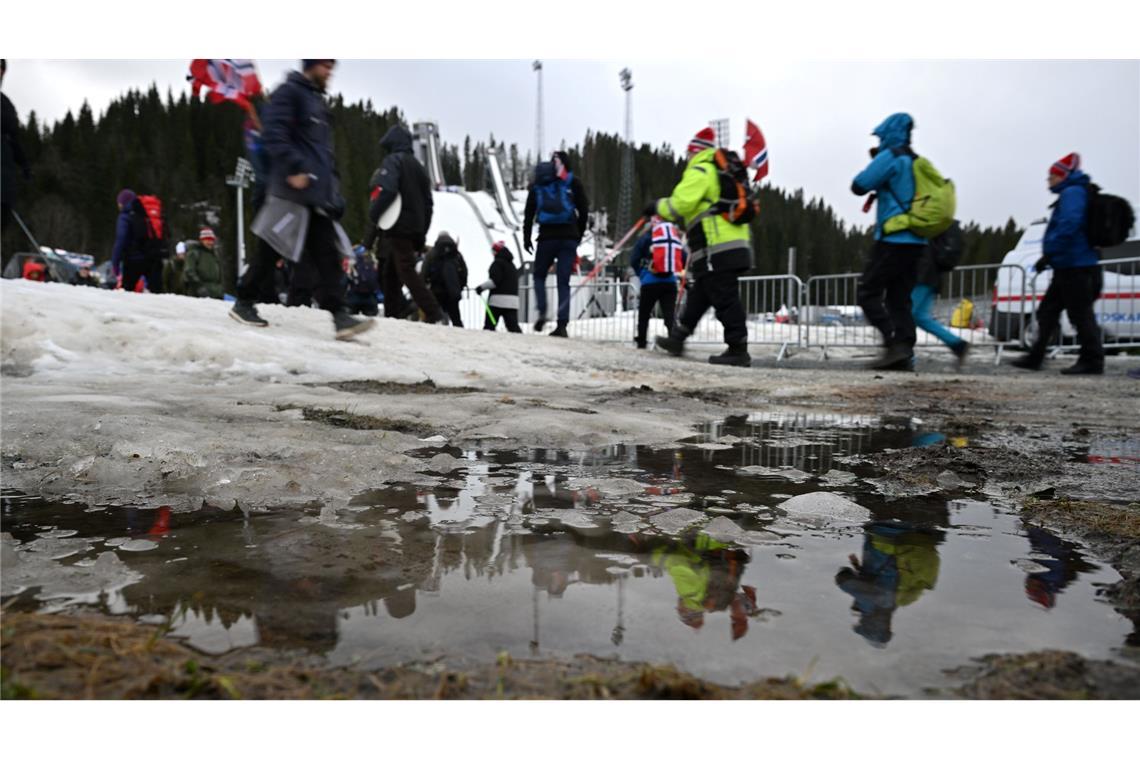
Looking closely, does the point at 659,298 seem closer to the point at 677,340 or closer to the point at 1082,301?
the point at 677,340

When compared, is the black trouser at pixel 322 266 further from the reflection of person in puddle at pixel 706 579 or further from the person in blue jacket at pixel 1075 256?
the person in blue jacket at pixel 1075 256

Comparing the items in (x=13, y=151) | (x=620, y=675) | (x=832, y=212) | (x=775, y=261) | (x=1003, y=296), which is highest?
(x=832, y=212)

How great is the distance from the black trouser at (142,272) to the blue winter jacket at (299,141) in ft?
21.3

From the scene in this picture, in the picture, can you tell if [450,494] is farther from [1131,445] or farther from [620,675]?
[1131,445]

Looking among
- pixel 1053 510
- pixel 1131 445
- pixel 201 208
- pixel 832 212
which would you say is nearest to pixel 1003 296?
pixel 1131 445

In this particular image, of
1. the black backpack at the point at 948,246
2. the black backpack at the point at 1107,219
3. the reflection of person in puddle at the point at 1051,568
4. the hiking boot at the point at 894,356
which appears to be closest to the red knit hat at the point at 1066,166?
the black backpack at the point at 1107,219

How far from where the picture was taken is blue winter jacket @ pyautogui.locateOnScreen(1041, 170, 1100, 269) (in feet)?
21.2

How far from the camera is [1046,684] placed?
2.91ft

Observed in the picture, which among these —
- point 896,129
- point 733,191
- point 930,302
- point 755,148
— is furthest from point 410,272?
point 930,302

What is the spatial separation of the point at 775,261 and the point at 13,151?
84262mm

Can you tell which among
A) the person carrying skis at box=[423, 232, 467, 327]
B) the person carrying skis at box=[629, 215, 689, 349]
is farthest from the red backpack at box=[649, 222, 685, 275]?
the person carrying skis at box=[423, 232, 467, 327]

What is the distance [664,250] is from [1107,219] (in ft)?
12.9

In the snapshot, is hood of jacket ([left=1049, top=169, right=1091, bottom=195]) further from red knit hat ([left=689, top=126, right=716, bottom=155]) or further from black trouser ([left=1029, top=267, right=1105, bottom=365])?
red knit hat ([left=689, top=126, right=716, bottom=155])

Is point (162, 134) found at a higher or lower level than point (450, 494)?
higher
